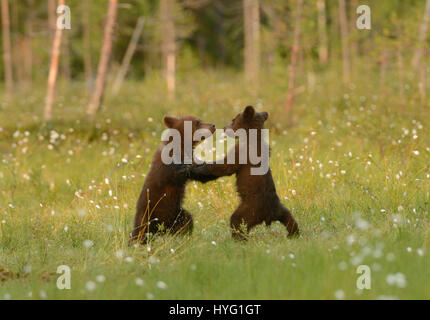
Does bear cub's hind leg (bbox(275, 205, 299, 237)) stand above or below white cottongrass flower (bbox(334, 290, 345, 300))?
above

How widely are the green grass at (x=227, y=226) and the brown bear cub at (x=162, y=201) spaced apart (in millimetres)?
237

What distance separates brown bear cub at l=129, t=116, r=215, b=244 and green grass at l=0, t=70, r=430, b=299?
24cm

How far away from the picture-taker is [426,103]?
12531 millimetres

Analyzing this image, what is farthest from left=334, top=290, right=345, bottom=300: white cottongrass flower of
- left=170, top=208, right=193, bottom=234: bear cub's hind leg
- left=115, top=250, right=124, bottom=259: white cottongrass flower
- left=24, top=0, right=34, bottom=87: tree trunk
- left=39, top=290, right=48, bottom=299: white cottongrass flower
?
left=24, top=0, right=34, bottom=87: tree trunk

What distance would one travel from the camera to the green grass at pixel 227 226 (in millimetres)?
4574

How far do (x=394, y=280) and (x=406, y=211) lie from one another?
Answer: 243 centimetres

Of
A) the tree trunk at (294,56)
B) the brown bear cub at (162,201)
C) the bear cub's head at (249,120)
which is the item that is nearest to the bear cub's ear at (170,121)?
the brown bear cub at (162,201)

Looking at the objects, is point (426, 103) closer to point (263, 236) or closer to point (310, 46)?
point (310, 46)

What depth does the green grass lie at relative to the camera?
4574 millimetres

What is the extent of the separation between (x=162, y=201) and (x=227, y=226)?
936 mm

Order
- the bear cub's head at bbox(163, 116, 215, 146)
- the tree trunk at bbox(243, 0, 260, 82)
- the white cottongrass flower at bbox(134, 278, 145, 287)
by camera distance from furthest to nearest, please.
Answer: the tree trunk at bbox(243, 0, 260, 82) → the bear cub's head at bbox(163, 116, 215, 146) → the white cottongrass flower at bbox(134, 278, 145, 287)

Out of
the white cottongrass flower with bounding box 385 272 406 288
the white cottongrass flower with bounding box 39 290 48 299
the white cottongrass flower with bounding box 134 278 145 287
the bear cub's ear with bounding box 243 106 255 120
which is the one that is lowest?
the white cottongrass flower with bounding box 39 290 48 299

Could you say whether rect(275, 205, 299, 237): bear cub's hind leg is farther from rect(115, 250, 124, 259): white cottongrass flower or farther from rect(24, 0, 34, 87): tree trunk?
rect(24, 0, 34, 87): tree trunk
